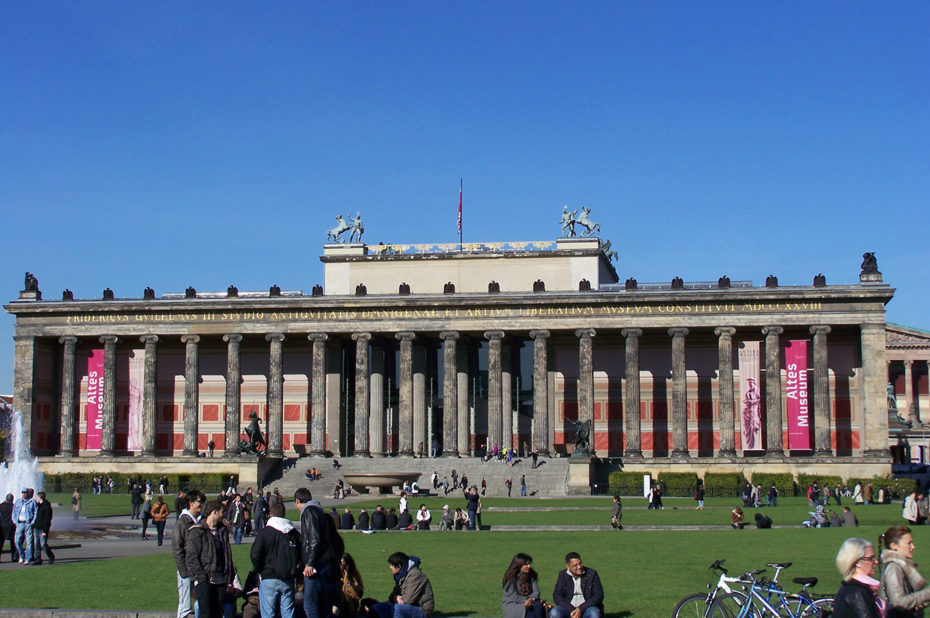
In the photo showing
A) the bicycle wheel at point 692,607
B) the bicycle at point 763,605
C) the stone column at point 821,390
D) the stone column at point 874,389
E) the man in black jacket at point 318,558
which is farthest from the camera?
the stone column at point 821,390

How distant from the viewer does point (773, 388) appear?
74188 millimetres

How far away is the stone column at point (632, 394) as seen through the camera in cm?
7544

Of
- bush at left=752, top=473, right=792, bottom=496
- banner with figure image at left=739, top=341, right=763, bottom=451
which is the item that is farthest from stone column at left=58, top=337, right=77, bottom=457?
bush at left=752, top=473, right=792, bottom=496

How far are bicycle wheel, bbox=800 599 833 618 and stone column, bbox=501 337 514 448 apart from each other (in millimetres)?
61318

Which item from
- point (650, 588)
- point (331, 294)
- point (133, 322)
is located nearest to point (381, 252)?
point (331, 294)

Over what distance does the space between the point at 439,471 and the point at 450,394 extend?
22.6 ft

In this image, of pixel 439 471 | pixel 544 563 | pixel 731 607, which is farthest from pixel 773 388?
pixel 731 607

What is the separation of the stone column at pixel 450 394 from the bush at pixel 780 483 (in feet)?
66.1

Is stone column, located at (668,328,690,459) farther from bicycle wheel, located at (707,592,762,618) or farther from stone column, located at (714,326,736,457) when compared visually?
bicycle wheel, located at (707,592,762,618)

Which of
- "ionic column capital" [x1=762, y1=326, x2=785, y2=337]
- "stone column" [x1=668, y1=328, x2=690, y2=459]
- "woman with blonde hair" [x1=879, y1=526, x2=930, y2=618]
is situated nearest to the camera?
"woman with blonde hair" [x1=879, y1=526, x2=930, y2=618]

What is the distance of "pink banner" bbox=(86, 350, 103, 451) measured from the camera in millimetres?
79938

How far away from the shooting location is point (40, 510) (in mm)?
27500

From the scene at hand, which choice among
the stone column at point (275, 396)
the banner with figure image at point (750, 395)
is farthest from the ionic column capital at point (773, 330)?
the stone column at point (275, 396)

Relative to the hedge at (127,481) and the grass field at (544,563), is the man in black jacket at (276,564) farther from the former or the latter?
the hedge at (127,481)
